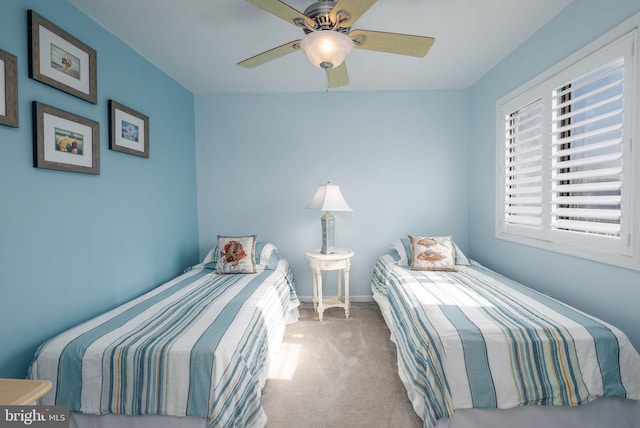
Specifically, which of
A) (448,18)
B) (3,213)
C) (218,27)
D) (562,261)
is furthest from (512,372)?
(218,27)

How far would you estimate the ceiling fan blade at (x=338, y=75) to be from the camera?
1973 millimetres

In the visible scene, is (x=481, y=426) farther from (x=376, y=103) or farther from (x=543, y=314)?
(x=376, y=103)

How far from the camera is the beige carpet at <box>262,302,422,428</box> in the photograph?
171 cm

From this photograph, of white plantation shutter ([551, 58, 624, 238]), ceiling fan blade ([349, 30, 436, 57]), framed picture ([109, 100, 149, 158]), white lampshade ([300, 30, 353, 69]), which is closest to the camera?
white lampshade ([300, 30, 353, 69])

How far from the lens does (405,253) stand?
307 centimetres

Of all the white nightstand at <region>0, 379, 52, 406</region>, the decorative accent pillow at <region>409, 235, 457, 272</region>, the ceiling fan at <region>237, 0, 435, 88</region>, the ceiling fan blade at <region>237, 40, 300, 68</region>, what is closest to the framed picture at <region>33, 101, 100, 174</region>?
the ceiling fan blade at <region>237, 40, 300, 68</region>

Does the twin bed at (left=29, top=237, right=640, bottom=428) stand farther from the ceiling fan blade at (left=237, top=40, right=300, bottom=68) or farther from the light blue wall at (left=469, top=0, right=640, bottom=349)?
the ceiling fan blade at (left=237, top=40, right=300, bottom=68)

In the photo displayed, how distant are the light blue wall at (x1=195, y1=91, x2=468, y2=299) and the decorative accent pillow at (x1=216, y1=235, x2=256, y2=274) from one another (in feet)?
1.83

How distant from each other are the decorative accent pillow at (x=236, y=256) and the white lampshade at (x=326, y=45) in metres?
1.90

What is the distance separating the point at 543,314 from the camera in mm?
1670

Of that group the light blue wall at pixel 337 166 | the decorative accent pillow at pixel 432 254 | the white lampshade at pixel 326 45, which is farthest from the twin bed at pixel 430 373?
the light blue wall at pixel 337 166

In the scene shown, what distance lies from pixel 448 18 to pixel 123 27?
7.46 ft
